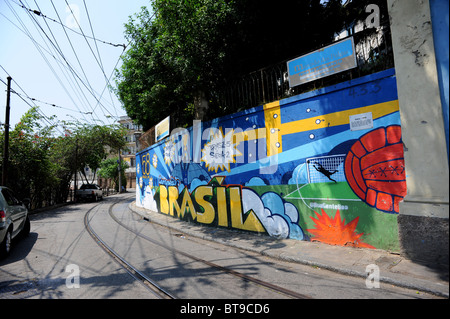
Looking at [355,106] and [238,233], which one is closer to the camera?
[355,106]

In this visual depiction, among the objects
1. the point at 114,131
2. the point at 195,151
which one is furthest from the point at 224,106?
the point at 114,131

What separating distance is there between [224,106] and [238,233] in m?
4.24

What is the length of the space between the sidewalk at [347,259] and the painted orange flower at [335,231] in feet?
0.44

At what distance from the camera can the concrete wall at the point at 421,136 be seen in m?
3.97

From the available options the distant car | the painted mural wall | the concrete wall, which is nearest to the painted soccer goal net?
the painted mural wall

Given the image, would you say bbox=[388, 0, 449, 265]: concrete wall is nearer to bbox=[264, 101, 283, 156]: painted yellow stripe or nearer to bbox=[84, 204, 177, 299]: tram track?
bbox=[264, 101, 283, 156]: painted yellow stripe

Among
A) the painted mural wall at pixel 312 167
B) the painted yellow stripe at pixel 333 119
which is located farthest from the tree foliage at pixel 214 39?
the painted yellow stripe at pixel 333 119

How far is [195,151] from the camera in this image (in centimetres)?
923

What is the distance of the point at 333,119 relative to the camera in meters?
5.50

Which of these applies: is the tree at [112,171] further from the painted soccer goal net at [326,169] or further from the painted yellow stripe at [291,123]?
the painted soccer goal net at [326,169]

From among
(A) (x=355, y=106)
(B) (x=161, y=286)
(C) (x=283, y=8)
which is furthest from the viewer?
(C) (x=283, y=8)

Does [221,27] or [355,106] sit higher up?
[221,27]
